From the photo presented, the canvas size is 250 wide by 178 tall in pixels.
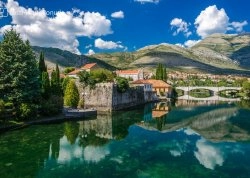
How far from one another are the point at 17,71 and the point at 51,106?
6389mm

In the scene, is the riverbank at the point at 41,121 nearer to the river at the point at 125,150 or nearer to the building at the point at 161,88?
the river at the point at 125,150

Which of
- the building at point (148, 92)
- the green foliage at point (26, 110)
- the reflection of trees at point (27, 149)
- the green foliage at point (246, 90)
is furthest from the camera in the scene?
the green foliage at point (246, 90)

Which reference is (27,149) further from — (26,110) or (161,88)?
(161,88)

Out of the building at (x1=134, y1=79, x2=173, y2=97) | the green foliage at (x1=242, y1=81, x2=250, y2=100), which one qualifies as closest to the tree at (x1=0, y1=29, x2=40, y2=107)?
the building at (x1=134, y1=79, x2=173, y2=97)

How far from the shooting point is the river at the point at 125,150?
21955 millimetres

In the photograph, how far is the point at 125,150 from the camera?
92.8 feet

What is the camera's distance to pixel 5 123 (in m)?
35.7

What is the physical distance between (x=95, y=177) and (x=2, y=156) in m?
9.16

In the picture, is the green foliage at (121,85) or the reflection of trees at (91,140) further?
the green foliage at (121,85)

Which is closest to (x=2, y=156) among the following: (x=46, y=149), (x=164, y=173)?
(x=46, y=149)

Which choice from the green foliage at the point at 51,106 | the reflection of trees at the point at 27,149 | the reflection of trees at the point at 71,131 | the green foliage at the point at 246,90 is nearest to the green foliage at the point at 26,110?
the reflection of trees at the point at 27,149

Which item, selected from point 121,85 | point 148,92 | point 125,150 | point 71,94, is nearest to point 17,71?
point 71,94

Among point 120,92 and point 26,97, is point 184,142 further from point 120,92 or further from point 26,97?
point 120,92

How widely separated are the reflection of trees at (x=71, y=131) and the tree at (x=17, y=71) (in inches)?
221
